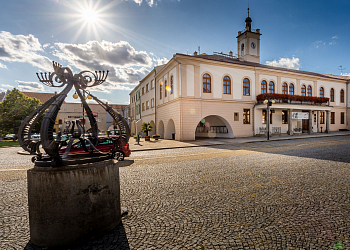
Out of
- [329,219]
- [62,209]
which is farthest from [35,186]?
[329,219]

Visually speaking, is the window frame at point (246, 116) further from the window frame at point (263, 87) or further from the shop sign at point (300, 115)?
the shop sign at point (300, 115)

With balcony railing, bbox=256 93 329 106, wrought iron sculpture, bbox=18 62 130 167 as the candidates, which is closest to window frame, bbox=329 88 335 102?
balcony railing, bbox=256 93 329 106

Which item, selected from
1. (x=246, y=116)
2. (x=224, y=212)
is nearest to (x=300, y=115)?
(x=246, y=116)

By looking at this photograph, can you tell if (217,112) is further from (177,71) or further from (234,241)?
(234,241)

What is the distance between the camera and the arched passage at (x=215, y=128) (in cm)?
2495

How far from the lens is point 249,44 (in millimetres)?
35969

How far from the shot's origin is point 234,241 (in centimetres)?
284

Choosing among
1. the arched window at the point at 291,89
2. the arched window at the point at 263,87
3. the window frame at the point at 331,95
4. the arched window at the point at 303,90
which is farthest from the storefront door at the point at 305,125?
the arched window at the point at 263,87

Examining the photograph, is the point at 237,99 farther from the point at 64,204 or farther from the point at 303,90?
the point at 64,204

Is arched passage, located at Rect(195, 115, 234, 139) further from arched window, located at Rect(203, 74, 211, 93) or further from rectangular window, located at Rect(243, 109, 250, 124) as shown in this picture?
arched window, located at Rect(203, 74, 211, 93)

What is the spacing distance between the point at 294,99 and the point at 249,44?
14.8 m

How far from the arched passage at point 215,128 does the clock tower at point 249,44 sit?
1460cm

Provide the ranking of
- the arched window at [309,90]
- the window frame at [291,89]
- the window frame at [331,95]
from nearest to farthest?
the window frame at [291,89] → the arched window at [309,90] → the window frame at [331,95]

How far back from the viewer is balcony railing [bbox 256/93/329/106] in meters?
25.0
